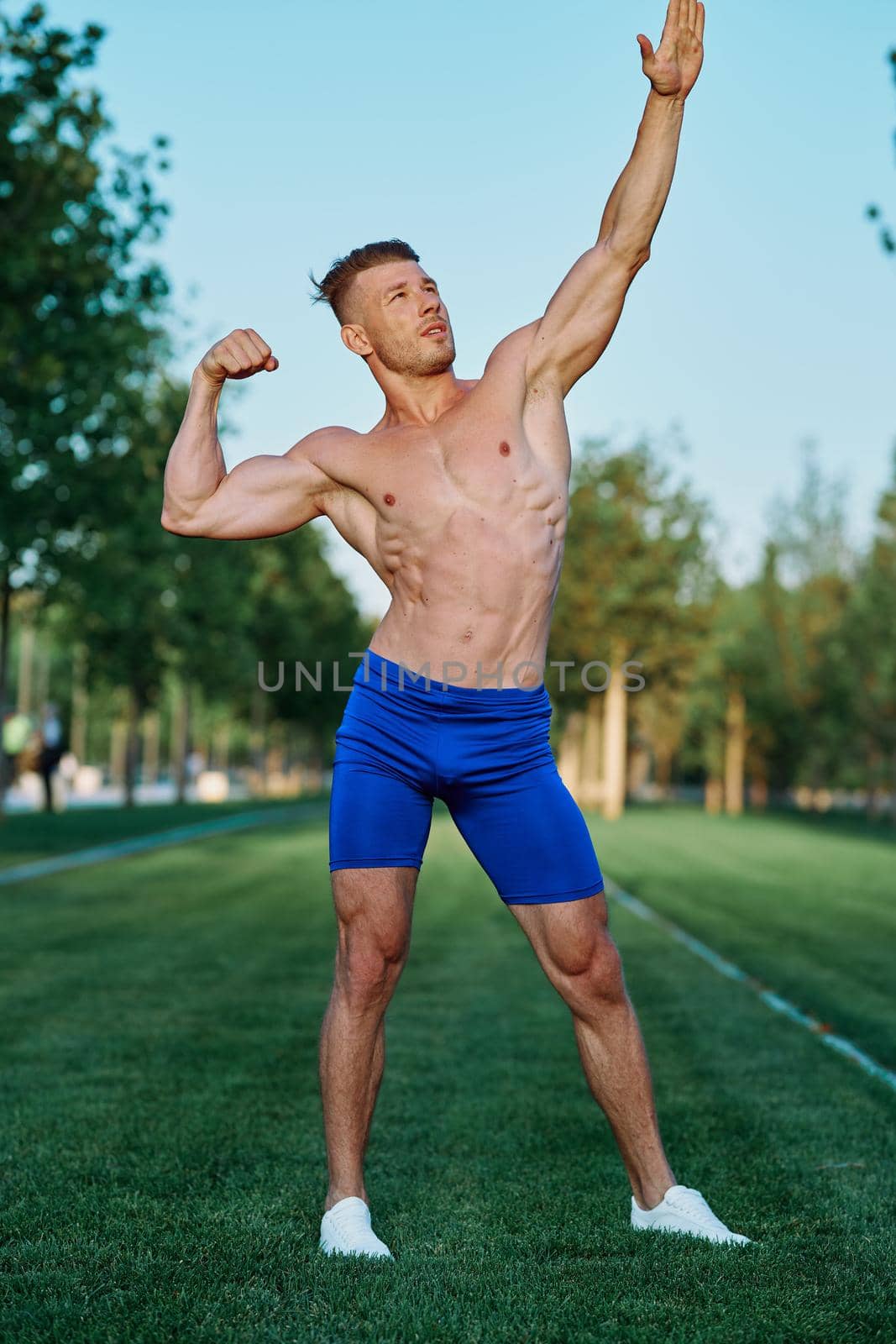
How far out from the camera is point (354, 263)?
4098mm

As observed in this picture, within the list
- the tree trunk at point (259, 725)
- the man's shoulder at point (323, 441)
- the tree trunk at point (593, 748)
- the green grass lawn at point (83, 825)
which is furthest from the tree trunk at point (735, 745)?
the man's shoulder at point (323, 441)

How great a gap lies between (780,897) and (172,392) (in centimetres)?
2344

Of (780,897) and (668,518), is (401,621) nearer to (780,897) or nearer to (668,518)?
(780,897)

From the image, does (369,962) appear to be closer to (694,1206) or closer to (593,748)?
(694,1206)

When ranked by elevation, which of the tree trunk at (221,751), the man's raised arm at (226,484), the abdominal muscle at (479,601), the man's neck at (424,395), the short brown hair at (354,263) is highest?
the short brown hair at (354,263)

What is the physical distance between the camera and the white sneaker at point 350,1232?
3.61 meters

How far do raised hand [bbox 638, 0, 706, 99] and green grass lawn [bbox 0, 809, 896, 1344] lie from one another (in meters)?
2.91

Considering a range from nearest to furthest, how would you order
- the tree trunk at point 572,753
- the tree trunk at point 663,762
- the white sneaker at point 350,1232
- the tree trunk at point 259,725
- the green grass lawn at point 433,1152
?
the green grass lawn at point 433,1152
the white sneaker at point 350,1232
the tree trunk at point 259,725
the tree trunk at point 572,753
the tree trunk at point 663,762

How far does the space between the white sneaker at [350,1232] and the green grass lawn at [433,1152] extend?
0.08 meters

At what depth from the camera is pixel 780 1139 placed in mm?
5008

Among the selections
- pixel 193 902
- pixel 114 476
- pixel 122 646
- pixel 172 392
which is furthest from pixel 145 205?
pixel 122 646

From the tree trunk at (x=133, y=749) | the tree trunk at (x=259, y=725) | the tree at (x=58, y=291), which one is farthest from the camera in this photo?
the tree trunk at (x=259, y=725)

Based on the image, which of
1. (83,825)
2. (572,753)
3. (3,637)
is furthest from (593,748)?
(3,637)

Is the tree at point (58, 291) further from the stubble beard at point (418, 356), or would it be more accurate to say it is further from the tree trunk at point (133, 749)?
the tree trunk at point (133, 749)
